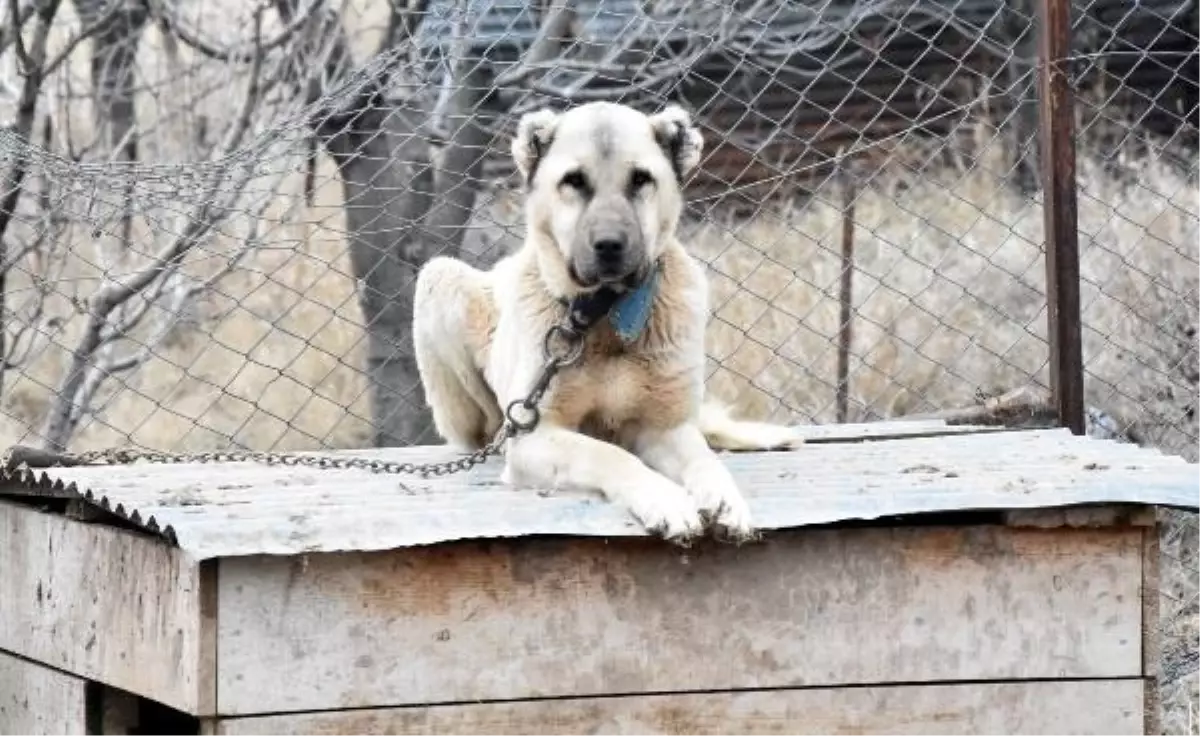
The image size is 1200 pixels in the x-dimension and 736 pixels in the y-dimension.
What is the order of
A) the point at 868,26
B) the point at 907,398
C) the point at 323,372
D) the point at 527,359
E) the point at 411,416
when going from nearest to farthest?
the point at 527,359 < the point at 411,416 < the point at 907,398 < the point at 323,372 < the point at 868,26

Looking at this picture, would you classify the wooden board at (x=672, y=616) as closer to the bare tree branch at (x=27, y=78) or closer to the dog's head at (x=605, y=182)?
the dog's head at (x=605, y=182)

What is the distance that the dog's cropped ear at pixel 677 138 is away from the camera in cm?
474

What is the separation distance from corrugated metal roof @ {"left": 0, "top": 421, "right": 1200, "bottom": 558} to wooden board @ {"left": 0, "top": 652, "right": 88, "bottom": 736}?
1.28ft

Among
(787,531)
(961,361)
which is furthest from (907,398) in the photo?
(787,531)

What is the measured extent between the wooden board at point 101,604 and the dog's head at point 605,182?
1123 millimetres

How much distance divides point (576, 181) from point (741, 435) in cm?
89

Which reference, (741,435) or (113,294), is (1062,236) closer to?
(741,435)

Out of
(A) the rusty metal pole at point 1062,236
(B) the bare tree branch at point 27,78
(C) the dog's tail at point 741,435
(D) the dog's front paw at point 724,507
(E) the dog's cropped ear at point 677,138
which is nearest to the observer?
(D) the dog's front paw at point 724,507

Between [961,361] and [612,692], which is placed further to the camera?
[961,361]

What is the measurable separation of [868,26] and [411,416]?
4.78 meters

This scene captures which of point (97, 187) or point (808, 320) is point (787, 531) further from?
point (808, 320)

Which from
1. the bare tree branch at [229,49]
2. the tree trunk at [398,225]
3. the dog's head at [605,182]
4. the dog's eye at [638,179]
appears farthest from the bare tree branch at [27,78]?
the dog's eye at [638,179]

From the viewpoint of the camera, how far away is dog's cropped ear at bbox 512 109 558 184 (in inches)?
188

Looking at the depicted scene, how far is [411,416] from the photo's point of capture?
695cm
